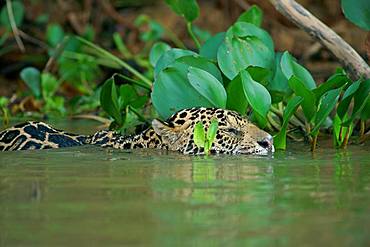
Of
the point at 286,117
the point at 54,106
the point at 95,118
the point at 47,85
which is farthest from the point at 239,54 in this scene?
the point at 47,85

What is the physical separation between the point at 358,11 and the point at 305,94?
38.7 inches

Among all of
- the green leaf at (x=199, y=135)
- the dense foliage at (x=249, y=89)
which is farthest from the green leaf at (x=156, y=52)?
the green leaf at (x=199, y=135)

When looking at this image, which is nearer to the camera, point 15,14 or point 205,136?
point 205,136

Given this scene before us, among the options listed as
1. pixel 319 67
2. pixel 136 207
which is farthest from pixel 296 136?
pixel 319 67

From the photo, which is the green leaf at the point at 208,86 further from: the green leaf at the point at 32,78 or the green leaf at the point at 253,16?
the green leaf at the point at 32,78

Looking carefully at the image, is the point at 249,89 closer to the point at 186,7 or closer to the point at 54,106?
the point at 186,7

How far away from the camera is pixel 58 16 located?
13.3 m

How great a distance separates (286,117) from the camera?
242 inches

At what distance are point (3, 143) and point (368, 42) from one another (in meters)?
2.48

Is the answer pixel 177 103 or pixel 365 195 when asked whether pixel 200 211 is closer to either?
pixel 365 195

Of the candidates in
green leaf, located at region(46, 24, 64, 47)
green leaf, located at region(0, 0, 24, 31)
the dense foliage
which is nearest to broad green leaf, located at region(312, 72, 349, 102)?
the dense foliage

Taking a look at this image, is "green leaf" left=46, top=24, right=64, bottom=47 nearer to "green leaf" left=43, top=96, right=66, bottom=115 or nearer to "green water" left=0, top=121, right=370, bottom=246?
"green leaf" left=43, top=96, right=66, bottom=115

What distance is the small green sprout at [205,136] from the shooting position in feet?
20.1

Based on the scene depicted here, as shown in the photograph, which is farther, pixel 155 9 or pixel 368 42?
pixel 155 9
